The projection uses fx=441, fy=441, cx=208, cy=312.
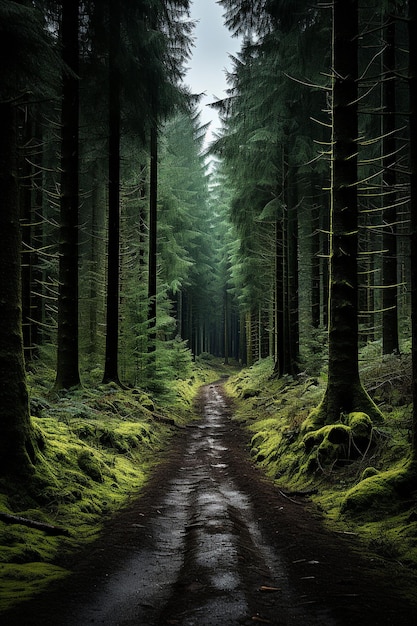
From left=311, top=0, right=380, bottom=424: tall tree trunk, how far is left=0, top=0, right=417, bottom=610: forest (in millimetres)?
31

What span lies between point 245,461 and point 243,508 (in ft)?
11.4

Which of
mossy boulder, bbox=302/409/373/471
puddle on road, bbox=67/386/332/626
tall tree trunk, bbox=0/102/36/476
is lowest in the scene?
puddle on road, bbox=67/386/332/626

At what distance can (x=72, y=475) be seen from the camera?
22.0ft

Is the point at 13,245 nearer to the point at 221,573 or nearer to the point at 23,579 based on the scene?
the point at 23,579

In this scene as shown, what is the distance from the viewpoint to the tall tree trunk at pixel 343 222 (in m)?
8.12

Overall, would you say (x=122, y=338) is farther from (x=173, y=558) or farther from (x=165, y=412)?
(x=173, y=558)

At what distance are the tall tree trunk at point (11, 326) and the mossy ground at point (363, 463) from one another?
421 cm

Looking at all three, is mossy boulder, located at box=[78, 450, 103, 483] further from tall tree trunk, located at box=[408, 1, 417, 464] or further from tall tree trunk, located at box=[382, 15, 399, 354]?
tall tree trunk, located at box=[382, 15, 399, 354]

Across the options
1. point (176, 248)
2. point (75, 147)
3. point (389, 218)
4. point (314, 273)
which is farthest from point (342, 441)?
point (176, 248)

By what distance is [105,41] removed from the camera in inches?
480

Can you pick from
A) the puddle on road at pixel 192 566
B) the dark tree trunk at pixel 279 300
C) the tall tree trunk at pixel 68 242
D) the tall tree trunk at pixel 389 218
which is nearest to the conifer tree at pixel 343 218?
the puddle on road at pixel 192 566

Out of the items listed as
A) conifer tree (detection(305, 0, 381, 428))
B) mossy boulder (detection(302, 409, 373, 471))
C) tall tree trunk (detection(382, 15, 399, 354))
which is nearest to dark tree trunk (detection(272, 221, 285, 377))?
tall tree trunk (detection(382, 15, 399, 354))

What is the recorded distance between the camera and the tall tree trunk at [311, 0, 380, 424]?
8.12 metres

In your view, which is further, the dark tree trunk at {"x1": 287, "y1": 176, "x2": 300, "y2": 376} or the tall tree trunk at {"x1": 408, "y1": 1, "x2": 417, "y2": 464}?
the dark tree trunk at {"x1": 287, "y1": 176, "x2": 300, "y2": 376}
